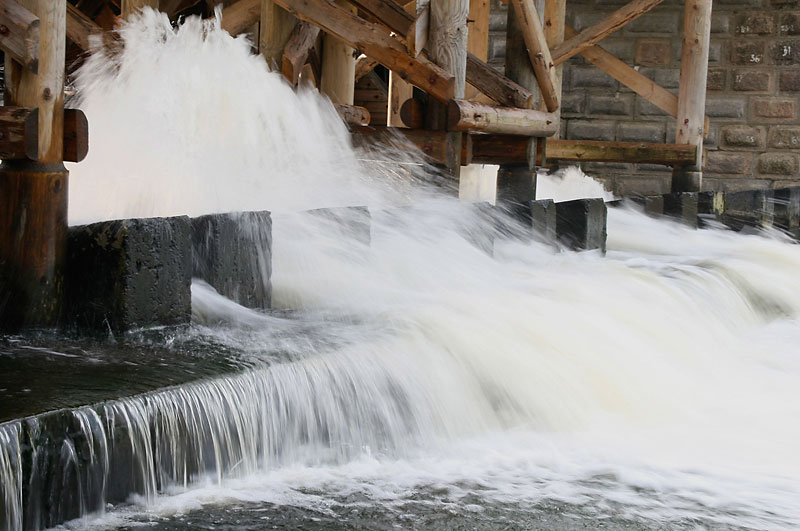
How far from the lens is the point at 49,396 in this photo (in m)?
2.91

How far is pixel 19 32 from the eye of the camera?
3.79 metres

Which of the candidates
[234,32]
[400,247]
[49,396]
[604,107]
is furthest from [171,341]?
[604,107]

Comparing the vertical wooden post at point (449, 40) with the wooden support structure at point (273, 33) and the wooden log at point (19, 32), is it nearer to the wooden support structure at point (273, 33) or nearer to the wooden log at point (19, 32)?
the wooden support structure at point (273, 33)

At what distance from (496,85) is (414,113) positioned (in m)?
1.14

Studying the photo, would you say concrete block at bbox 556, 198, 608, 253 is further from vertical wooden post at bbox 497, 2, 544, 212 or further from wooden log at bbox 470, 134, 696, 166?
wooden log at bbox 470, 134, 696, 166

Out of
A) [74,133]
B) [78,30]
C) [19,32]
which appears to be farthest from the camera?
[78,30]

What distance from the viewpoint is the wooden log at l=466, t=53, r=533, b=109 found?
798 cm

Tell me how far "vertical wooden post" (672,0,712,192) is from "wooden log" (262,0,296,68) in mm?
4909

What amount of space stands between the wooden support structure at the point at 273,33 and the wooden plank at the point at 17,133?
3.70 metres

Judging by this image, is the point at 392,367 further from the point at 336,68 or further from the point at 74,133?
the point at 336,68

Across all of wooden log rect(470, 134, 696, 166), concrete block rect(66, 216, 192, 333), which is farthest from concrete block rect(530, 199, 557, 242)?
wooden log rect(470, 134, 696, 166)

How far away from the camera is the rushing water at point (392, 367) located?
9.83 feet

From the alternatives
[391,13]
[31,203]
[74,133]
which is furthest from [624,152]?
[31,203]

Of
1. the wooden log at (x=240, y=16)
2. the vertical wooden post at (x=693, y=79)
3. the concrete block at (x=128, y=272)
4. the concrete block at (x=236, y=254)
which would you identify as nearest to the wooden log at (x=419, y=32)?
Result: the wooden log at (x=240, y=16)
